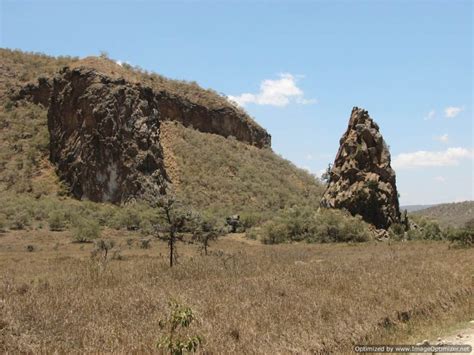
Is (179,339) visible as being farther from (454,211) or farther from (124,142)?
(454,211)

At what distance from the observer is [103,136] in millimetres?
50406

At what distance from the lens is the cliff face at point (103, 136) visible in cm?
4962

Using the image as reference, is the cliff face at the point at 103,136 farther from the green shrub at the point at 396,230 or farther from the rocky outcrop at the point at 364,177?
the green shrub at the point at 396,230

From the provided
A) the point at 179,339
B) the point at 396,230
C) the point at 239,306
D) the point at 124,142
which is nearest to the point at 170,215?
the point at 239,306

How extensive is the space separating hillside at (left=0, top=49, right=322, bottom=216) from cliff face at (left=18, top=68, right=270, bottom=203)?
108 millimetres

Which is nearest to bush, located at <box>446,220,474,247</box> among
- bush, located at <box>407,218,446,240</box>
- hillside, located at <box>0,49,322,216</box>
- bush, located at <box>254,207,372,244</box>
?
bush, located at <box>407,218,446,240</box>

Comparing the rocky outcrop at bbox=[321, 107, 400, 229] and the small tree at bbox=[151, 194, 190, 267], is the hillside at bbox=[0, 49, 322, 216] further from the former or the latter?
the small tree at bbox=[151, 194, 190, 267]

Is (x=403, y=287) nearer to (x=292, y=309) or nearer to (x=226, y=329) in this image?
(x=292, y=309)

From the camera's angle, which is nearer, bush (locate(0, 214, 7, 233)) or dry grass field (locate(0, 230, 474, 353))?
dry grass field (locate(0, 230, 474, 353))

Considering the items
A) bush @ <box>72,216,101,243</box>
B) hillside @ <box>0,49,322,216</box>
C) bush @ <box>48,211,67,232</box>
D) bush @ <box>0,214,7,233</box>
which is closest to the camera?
bush @ <box>72,216,101,243</box>

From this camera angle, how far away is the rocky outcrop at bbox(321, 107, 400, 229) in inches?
1560

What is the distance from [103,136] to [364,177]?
2706 centimetres

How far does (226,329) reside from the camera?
7.62 meters

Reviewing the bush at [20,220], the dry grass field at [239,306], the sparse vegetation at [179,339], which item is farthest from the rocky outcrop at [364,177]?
the sparse vegetation at [179,339]
